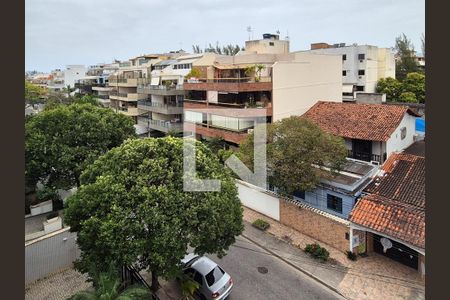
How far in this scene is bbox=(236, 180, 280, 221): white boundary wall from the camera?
64.7ft

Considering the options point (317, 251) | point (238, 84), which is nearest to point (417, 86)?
point (238, 84)

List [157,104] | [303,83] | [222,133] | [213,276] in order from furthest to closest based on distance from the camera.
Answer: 1. [157,104]
2. [303,83]
3. [222,133]
4. [213,276]

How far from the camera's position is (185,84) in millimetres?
33938

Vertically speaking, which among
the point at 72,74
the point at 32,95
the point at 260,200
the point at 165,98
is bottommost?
the point at 260,200

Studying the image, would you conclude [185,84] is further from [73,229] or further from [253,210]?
[73,229]

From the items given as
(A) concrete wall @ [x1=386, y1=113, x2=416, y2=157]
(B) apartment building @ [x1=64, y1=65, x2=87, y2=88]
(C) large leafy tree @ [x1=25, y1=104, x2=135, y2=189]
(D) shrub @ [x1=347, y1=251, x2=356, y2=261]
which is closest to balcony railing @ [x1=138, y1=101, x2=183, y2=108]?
(C) large leafy tree @ [x1=25, y1=104, x2=135, y2=189]

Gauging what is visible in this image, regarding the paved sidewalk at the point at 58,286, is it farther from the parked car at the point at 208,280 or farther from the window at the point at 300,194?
the window at the point at 300,194

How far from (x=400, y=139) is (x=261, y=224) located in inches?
504

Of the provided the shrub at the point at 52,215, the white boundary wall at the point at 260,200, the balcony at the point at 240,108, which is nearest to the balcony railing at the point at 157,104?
the balcony at the point at 240,108

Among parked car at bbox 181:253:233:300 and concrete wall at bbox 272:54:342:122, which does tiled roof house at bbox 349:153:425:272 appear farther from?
concrete wall at bbox 272:54:342:122

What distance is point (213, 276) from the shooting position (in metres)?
12.9

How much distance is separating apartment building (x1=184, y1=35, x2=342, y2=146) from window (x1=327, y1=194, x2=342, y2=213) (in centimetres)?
976

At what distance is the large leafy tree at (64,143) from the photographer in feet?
62.5

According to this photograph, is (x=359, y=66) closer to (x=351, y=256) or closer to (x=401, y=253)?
(x=401, y=253)
